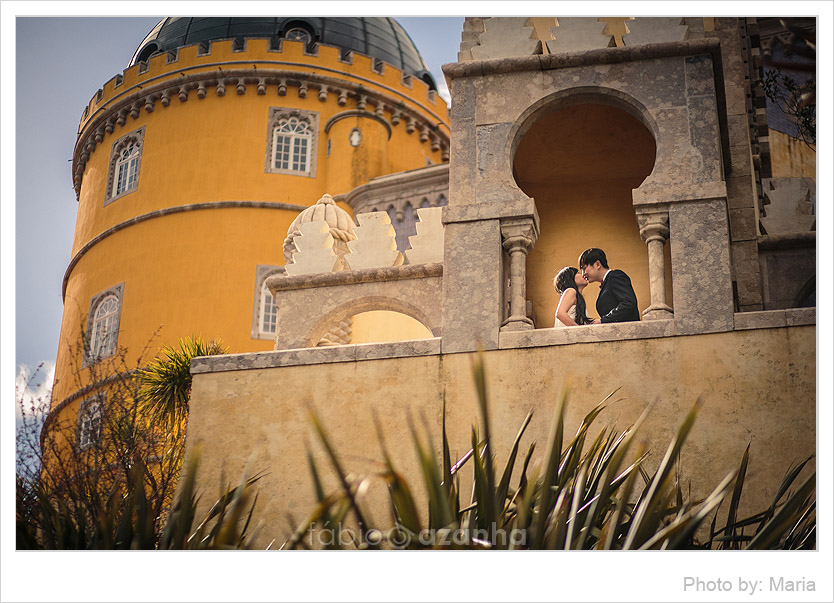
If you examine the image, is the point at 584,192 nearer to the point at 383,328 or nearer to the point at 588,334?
the point at 588,334

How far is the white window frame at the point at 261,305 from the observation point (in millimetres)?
22547

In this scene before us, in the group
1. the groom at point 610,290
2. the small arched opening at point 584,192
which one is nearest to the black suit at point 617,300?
the groom at point 610,290

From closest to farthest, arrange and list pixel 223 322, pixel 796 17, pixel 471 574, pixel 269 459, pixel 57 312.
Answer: pixel 471 574 → pixel 796 17 → pixel 269 459 → pixel 57 312 → pixel 223 322

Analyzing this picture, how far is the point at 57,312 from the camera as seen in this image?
34.8 feet

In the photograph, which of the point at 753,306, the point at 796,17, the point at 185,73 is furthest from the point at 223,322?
the point at 796,17

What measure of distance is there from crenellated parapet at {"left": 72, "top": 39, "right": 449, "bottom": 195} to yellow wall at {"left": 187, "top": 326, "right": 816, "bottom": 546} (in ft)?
47.7

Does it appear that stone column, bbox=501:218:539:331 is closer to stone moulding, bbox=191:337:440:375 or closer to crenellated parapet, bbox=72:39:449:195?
stone moulding, bbox=191:337:440:375

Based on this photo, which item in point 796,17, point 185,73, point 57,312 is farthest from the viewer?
point 185,73

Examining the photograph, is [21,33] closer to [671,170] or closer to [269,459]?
[269,459]

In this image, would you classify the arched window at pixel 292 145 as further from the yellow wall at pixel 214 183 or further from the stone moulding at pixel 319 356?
the stone moulding at pixel 319 356

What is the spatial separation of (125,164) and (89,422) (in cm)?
1194

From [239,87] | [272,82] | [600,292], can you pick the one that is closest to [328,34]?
[272,82]

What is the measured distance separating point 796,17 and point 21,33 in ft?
20.2

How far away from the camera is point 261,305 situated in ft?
74.8
